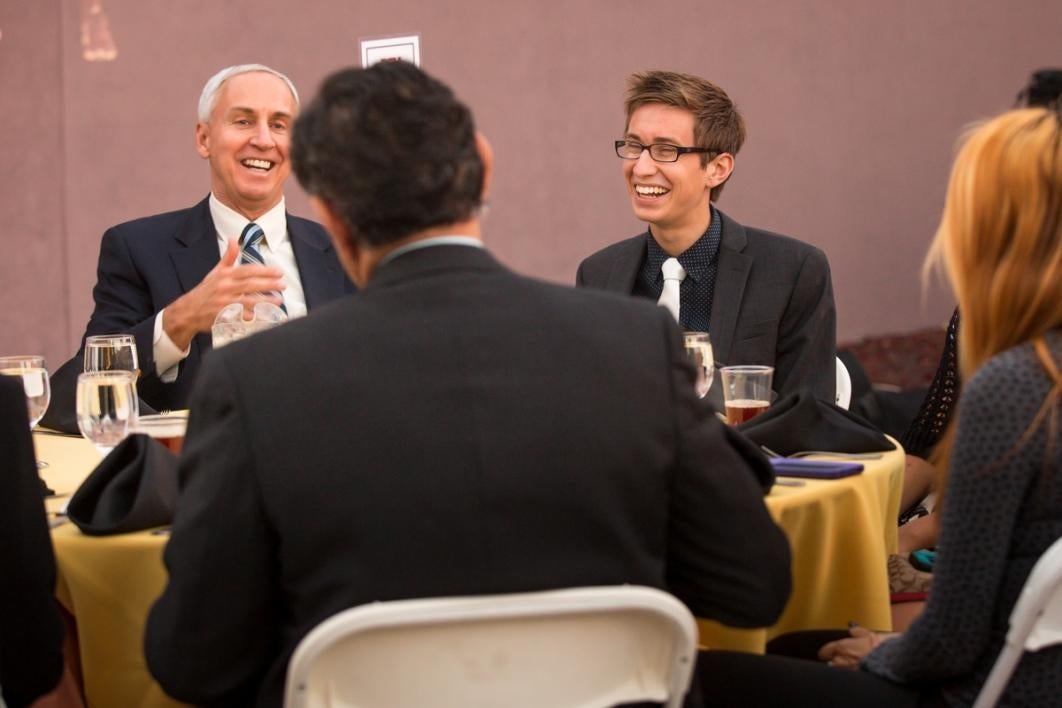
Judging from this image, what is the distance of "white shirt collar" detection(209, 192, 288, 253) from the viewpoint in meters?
3.62

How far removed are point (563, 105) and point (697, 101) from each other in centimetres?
286

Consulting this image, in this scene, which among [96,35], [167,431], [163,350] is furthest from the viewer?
[96,35]

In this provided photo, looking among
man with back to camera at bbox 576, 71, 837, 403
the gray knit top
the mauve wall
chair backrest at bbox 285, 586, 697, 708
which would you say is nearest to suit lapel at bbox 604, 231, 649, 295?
man with back to camera at bbox 576, 71, 837, 403

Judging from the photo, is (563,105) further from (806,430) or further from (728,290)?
(806,430)

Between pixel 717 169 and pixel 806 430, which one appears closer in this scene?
pixel 806 430

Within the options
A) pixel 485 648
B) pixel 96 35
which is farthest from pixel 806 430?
pixel 96 35

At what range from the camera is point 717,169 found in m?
3.49

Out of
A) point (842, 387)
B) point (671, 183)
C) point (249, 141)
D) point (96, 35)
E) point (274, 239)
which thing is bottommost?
point (842, 387)

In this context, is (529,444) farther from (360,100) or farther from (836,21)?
(836,21)

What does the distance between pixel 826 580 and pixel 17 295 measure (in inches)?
185

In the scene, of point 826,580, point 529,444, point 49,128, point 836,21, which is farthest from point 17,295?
point 529,444

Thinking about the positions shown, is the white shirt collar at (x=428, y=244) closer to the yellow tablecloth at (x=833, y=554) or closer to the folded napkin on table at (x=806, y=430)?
the yellow tablecloth at (x=833, y=554)

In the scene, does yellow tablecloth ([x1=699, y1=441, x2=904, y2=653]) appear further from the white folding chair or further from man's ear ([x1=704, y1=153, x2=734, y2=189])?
man's ear ([x1=704, y1=153, x2=734, y2=189])

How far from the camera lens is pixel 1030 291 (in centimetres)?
161
